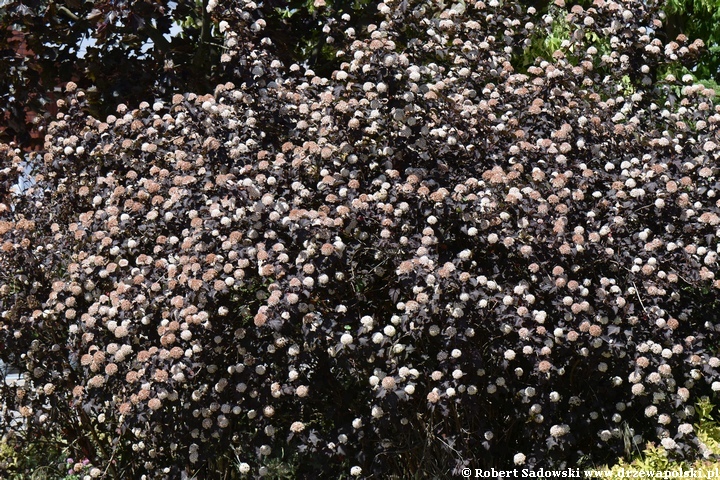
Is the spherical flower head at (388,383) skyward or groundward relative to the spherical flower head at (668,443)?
skyward

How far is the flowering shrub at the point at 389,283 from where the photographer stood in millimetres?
3396

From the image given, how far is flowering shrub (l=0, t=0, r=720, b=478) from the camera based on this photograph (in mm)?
3396

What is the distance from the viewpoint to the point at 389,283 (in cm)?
363

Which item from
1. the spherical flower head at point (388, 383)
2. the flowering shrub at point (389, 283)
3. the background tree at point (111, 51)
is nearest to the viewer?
the spherical flower head at point (388, 383)

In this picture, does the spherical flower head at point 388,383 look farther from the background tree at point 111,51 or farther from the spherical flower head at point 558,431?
the background tree at point 111,51

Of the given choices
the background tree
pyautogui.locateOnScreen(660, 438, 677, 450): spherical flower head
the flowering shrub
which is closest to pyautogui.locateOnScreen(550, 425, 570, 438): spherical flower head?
the flowering shrub

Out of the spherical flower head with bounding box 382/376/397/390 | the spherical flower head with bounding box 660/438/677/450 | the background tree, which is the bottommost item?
the spherical flower head with bounding box 660/438/677/450

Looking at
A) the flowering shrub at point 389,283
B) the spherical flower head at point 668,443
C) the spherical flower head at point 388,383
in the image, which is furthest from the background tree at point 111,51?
the spherical flower head at point 668,443

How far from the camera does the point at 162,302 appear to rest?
3600 millimetres

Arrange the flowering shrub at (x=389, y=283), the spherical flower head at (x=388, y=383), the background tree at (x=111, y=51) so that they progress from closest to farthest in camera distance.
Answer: the spherical flower head at (x=388, y=383) < the flowering shrub at (x=389, y=283) < the background tree at (x=111, y=51)

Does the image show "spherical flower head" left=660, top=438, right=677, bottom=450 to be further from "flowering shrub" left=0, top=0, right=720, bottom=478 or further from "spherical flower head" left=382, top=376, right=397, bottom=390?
"spherical flower head" left=382, top=376, right=397, bottom=390

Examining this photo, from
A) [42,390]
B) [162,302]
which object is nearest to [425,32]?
[162,302]

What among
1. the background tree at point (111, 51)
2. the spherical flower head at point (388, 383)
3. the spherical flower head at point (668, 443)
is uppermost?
the background tree at point (111, 51)

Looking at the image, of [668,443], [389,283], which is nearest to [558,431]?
[668,443]
